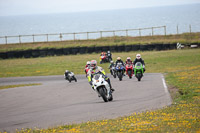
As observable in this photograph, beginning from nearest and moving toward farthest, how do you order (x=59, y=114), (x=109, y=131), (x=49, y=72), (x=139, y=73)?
(x=109, y=131) < (x=59, y=114) < (x=139, y=73) < (x=49, y=72)

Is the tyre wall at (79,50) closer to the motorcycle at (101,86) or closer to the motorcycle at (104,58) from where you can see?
the motorcycle at (104,58)

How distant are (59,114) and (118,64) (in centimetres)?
1125

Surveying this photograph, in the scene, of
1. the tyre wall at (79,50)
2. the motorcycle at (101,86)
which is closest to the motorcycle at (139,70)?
the motorcycle at (101,86)

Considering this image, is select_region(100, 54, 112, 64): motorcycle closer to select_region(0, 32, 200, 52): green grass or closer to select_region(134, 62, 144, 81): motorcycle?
select_region(0, 32, 200, 52): green grass

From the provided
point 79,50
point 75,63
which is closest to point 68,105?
point 75,63

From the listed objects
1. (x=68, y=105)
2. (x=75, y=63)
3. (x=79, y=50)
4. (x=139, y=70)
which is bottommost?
(x=68, y=105)

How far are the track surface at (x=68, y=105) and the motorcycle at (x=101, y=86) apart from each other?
0.29 meters

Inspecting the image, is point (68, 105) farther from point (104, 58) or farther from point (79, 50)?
point (79, 50)

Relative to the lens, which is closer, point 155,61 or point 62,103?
point 62,103

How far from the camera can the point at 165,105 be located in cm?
1266

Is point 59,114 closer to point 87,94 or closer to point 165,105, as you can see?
point 165,105

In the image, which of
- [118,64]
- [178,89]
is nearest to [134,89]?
[178,89]

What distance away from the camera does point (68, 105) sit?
46.3 ft

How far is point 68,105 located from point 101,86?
141 cm
